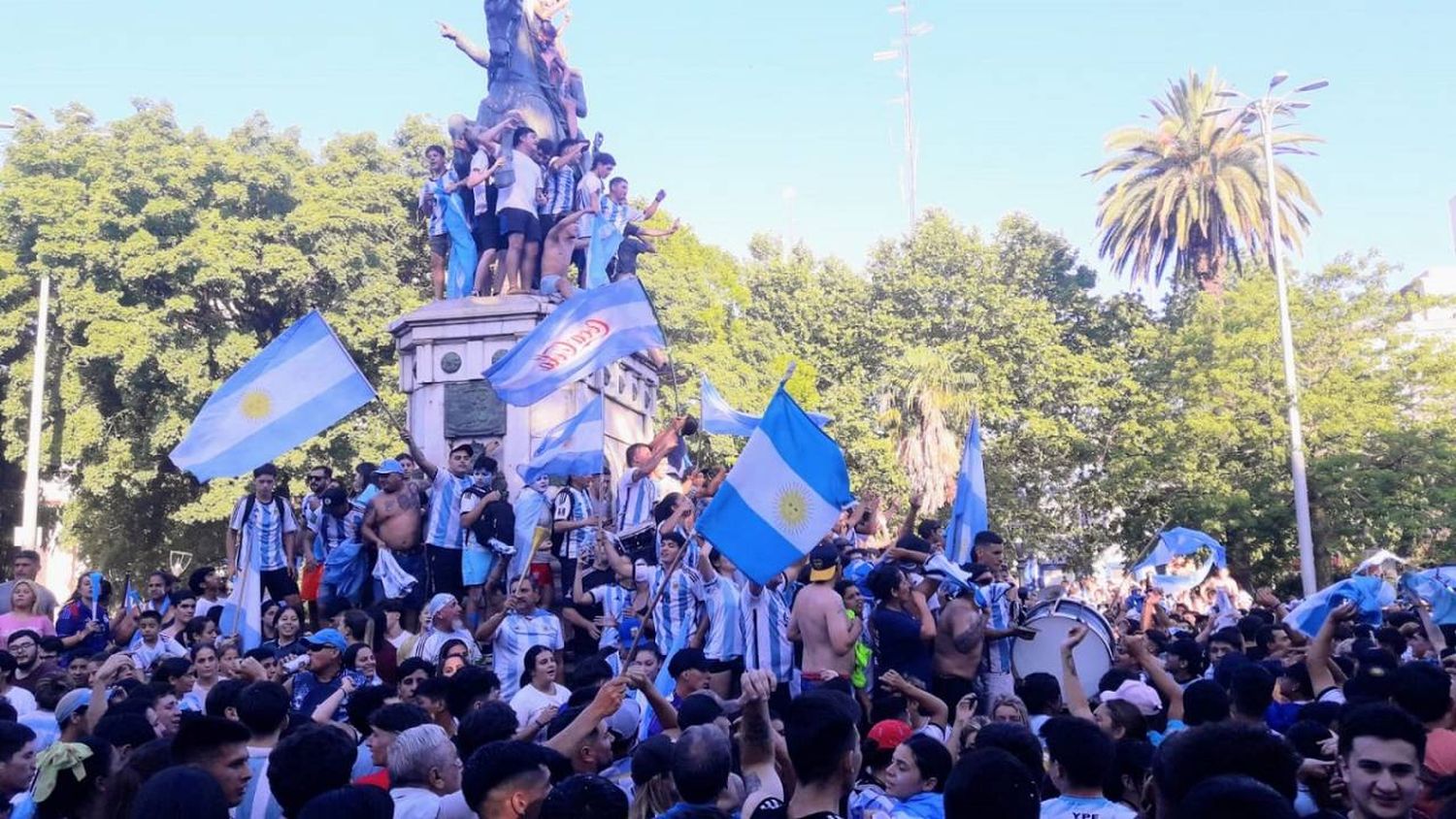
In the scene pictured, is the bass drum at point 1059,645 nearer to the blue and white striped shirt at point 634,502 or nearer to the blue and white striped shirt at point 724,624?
the blue and white striped shirt at point 724,624

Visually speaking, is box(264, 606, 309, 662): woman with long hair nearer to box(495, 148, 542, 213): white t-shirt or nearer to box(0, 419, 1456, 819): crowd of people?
box(0, 419, 1456, 819): crowd of people

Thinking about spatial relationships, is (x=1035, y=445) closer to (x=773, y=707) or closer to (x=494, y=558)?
(x=494, y=558)

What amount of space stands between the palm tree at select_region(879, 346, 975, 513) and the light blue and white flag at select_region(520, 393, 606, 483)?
20361 millimetres

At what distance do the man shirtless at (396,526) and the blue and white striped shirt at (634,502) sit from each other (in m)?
1.90

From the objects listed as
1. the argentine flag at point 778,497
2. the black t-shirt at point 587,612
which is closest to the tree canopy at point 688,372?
the black t-shirt at point 587,612

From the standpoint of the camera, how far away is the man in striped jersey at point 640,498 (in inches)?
511

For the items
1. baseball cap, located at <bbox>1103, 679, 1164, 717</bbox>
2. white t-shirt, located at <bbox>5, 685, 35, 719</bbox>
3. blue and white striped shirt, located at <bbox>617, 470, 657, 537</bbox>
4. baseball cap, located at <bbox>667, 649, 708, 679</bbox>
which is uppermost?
blue and white striped shirt, located at <bbox>617, 470, 657, 537</bbox>

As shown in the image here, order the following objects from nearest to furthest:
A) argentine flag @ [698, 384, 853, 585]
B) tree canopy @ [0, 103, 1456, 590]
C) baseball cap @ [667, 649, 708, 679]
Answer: baseball cap @ [667, 649, 708, 679] < argentine flag @ [698, 384, 853, 585] < tree canopy @ [0, 103, 1456, 590]

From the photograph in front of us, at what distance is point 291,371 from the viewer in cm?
991

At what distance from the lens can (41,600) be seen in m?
11.0

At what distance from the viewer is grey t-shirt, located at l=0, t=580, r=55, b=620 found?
1088 cm

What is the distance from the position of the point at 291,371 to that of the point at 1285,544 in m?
24.2

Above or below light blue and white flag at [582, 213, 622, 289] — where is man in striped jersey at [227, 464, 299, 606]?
below

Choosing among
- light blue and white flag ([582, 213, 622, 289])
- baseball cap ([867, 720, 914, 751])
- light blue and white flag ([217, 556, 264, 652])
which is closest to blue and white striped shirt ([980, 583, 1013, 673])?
baseball cap ([867, 720, 914, 751])
